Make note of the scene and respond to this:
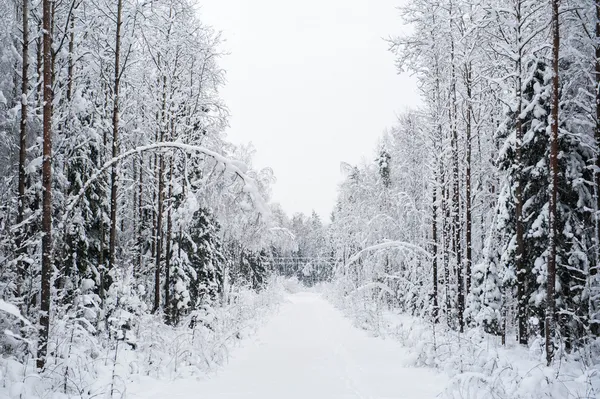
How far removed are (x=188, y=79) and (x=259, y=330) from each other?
10415 millimetres

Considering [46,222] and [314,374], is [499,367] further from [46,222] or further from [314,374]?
[46,222]

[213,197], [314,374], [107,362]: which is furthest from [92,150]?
[314,374]

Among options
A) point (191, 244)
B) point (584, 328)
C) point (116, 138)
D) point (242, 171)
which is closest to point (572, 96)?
point (584, 328)

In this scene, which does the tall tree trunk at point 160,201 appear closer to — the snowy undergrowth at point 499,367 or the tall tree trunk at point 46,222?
the tall tree trunk at point 46,222

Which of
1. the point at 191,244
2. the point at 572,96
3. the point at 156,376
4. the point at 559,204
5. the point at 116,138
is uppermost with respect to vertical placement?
the point at 572,96

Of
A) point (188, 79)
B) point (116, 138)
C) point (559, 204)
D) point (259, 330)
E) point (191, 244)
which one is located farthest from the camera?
point (191, 244)

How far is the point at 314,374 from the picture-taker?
940cm

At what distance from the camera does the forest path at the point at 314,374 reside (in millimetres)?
7613

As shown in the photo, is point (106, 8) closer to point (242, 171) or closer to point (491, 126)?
point (242, 171)

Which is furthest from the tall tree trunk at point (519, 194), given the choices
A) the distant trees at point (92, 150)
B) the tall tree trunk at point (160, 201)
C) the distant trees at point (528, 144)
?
the tall tree trunk at point (160, 201)

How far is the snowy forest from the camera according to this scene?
755 cm

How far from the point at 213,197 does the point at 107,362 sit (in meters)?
4.14

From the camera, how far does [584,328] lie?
10.8 m

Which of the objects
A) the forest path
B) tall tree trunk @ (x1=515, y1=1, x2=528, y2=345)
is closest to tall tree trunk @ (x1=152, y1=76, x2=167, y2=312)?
the forest path
